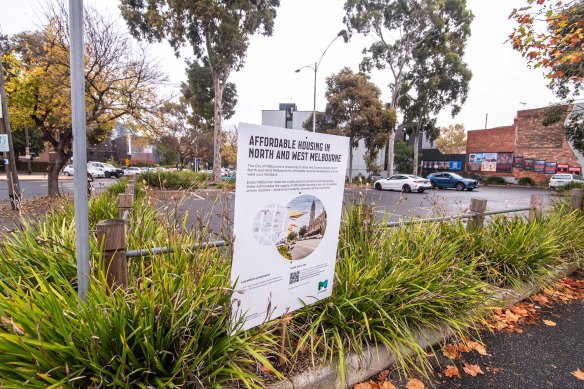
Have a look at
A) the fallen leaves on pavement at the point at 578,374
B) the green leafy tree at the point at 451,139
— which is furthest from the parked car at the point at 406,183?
the green leafy tree at the point at 451,139

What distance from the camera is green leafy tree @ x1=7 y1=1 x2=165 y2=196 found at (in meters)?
9.95

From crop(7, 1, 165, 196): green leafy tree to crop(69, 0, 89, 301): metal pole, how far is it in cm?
957

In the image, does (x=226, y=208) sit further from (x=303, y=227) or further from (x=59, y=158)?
(x=59, y=158)

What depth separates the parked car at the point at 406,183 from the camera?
23.1m

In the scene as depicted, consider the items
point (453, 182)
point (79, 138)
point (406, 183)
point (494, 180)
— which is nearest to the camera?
point (79, 138)

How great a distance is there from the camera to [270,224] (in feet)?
6.20

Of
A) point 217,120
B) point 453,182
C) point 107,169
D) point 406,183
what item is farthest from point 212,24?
point 107,169

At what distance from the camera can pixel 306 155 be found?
207cm

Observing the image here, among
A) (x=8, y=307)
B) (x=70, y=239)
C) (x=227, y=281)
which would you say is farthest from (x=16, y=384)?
(x=70, y=239)

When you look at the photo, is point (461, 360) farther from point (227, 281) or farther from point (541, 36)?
point (541, 36)

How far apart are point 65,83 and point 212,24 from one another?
9878mm

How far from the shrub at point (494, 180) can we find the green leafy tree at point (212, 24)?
29.3m

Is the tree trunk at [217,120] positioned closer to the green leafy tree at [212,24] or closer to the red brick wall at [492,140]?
the green leafy tree at [212,24]

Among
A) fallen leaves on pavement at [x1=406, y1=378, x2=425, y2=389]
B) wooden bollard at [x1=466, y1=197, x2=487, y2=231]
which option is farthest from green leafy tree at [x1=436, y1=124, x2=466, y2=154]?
fallen leaves on pavement at [x1=406, y1=378, x2=425, y2=389]
